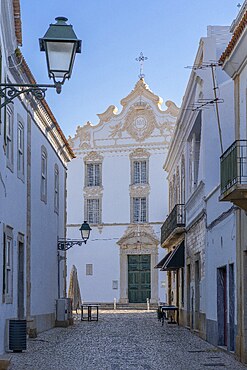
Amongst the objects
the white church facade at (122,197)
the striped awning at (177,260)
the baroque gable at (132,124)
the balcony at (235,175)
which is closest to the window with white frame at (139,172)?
the white church facade at (122,197)

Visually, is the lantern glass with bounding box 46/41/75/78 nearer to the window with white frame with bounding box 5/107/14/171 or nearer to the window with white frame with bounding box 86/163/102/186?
the window with white frame with bounding box 5/107/14/171

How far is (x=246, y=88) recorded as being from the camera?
1395 cm

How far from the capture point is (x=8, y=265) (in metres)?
A: 17.1

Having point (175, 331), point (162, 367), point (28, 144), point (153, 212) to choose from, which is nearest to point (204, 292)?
point (175, 331)

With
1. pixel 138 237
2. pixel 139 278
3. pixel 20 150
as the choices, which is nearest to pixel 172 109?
pixel 138 237

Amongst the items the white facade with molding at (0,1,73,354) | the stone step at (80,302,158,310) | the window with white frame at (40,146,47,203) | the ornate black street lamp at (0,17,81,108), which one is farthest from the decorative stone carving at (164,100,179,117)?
the ornate black street lamp at (0,17,81,108)

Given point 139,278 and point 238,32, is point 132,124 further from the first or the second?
point 238,32

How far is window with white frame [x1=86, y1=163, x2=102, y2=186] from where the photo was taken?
149 ft

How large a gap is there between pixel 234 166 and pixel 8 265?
21.5 feet

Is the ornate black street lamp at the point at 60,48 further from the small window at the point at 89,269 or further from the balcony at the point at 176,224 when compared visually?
the small window at the point at 89,269

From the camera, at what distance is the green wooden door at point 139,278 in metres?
44.2

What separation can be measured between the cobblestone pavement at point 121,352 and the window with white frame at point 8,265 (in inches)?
49.9

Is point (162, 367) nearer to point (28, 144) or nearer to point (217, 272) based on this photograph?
point (217, 272)

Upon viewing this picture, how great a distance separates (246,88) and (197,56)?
779 centimetres
